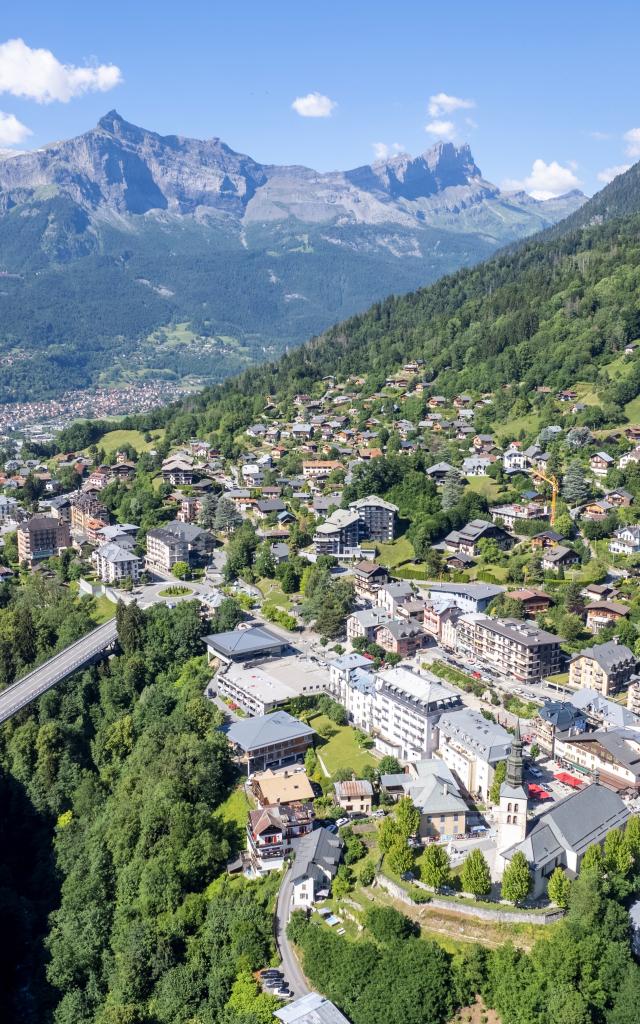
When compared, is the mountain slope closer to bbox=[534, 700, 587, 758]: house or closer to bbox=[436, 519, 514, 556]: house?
bbox=[436, 519, 514, 556]: house

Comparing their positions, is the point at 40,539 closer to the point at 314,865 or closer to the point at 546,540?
the point at 546,540

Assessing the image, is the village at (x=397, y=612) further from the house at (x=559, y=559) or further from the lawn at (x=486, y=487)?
the lawn at (x=486, y=487)

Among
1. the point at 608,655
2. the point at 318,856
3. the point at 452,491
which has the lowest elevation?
the point at 318,856

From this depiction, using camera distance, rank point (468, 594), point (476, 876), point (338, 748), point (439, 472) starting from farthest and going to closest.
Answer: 1. point (439, 472)
2. point (468, 594)
3. point (338, 748)
4. point (476, 876)

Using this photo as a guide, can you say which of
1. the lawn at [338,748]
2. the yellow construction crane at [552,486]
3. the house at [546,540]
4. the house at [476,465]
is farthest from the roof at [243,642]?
the house at [476,465]

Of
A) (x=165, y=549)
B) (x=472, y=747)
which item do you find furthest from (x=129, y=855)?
(x=165, y=549)

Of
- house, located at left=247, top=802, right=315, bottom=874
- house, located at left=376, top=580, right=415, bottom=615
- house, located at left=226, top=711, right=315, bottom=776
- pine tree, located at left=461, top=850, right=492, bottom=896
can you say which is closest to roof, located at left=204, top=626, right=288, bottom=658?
house, located at left=376, top=580, right=415, bottom=615

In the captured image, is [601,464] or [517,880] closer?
[517,880]
